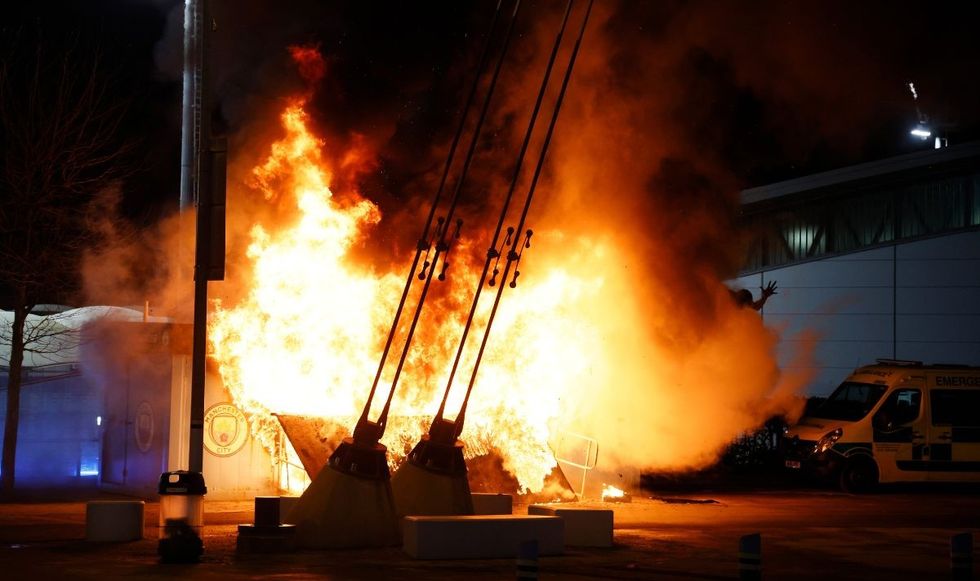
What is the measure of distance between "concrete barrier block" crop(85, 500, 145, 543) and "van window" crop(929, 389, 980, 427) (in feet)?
52.1

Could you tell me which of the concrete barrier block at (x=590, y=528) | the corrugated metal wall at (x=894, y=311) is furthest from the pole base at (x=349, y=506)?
the corrugated metal wall at (x=894, y=311)

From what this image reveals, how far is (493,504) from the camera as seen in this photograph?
55.1ft

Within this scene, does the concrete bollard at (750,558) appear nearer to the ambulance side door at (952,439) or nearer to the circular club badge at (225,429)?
the circular club badge at (225,429)

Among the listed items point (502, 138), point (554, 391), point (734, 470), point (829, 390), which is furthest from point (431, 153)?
point (829, 390)

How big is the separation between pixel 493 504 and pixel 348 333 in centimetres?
484

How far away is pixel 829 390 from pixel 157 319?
1731 centimetres

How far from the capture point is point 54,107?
919 inches

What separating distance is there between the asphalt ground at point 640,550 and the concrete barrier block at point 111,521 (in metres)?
0.21

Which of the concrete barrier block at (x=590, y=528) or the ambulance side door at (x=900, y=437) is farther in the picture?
the ambulance side door at (x=900, y=437)

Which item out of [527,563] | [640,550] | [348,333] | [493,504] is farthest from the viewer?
[348,333]

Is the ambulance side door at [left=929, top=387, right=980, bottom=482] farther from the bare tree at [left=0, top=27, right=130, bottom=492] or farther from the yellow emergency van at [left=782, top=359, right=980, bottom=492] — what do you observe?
the bare tree at [left=0, top=27, right=130, bottom=492]

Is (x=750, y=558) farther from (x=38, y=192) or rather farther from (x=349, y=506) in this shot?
(x=38, y=192)

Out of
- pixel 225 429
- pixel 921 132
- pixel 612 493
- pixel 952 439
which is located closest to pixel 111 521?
pixel 225 429

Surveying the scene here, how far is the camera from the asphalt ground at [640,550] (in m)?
12.5
